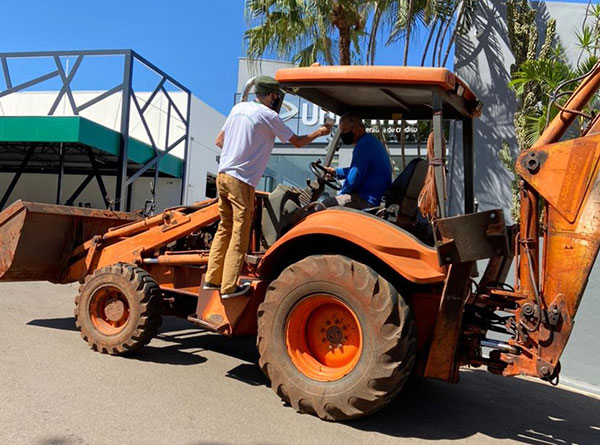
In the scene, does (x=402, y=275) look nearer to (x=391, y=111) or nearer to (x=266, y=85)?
(x=266, y=85)

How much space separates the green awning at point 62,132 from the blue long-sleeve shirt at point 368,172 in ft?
42.8

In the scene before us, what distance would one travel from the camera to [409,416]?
4.04 metres

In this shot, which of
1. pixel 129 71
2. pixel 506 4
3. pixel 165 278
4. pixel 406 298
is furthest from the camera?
pixel 129 71

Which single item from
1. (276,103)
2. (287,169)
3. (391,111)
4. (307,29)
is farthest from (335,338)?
(287,169)

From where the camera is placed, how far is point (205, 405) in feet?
12.6

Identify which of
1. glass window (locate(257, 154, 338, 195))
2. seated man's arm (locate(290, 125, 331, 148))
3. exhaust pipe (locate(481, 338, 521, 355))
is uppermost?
glass window (locate(257, 154, 338, 195))

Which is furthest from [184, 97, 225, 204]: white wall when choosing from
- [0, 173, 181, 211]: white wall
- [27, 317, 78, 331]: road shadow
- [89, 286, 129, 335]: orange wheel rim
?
[89, 286, 129, 335]: orange wheel rim

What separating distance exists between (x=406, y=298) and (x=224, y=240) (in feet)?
5.21

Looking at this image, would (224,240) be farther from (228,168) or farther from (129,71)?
(129,71)

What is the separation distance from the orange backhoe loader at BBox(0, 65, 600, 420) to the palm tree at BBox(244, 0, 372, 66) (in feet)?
23.6

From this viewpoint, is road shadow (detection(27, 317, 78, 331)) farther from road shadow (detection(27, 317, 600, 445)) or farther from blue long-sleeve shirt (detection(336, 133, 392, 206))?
blue long-sleeve shirt (detection(336, 133, 392, 206))

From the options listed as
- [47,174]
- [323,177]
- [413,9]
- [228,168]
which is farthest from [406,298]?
[47,174]

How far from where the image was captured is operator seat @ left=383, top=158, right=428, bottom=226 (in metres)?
4.19

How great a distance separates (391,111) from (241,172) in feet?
5.42
